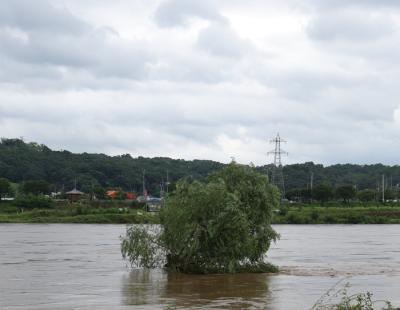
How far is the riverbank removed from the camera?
148 m

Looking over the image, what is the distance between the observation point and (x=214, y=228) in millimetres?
45406

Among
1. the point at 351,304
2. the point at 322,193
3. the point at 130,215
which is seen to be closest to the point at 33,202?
the point at 130,215

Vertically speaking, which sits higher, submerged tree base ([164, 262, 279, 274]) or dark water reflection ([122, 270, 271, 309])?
submerged tree base ([164, 262, 279, 274])

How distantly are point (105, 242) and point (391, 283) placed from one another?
4452cm

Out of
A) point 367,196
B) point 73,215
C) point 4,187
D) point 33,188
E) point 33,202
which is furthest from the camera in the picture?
point 33,188

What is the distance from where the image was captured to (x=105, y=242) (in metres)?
83.5

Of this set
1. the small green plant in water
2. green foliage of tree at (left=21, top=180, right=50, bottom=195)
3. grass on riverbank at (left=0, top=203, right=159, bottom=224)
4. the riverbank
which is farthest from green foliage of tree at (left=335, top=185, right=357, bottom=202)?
the small green plant in water

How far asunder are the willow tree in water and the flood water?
1273 millimetres

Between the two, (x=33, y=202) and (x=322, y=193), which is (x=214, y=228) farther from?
(x=322, y=193)

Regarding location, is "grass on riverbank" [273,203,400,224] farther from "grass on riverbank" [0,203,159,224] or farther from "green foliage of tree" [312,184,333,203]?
"grass on riverbank" [0,203,159,224]

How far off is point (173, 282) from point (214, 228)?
439 cm

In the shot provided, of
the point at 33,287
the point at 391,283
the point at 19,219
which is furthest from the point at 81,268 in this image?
the point at 19,219

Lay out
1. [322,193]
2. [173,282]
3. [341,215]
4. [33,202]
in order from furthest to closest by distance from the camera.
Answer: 1. [322,193]
2. [33,202]
3. [341,215]
4. [173,282]

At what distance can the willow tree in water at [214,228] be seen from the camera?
150 ft
